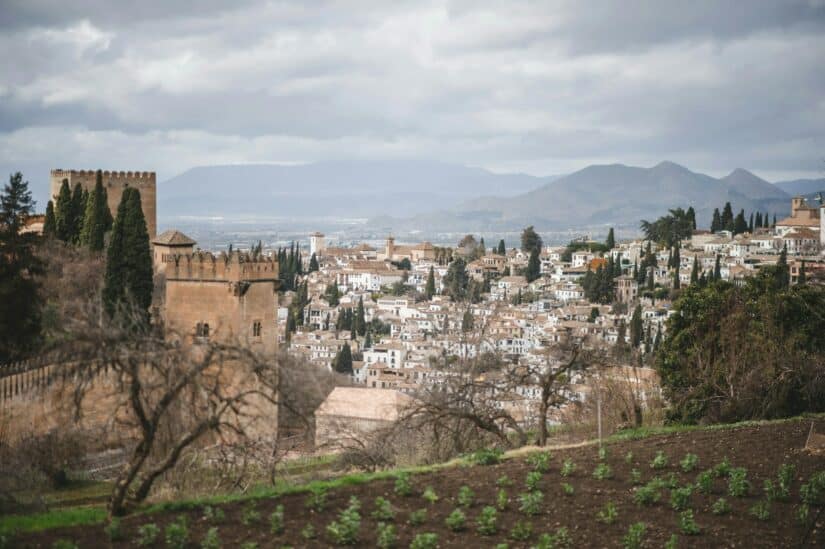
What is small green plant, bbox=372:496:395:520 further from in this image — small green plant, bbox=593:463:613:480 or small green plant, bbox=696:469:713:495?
small green plant, bbox=696:469:713:495

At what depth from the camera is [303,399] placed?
10125 mm

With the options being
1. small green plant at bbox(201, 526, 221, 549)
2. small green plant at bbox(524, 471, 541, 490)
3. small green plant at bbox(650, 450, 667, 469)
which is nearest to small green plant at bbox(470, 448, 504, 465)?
small green plant at bbox(524, 471, 541, 490)

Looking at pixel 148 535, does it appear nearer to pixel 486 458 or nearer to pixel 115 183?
pixel 486 458

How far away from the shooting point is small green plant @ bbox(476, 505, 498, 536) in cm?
906

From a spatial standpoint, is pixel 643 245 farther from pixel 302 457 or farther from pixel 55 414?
pixel 55 414

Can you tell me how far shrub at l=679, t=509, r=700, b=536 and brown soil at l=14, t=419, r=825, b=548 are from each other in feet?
0.25

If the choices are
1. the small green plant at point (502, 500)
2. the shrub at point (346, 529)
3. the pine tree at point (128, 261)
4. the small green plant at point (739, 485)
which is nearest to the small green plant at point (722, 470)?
the small green plant at point (739, 485)

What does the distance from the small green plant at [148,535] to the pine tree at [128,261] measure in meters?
17.4

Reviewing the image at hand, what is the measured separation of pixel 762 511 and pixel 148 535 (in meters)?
6.03

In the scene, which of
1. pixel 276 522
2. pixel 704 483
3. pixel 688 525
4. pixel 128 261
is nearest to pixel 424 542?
pixel 276 522

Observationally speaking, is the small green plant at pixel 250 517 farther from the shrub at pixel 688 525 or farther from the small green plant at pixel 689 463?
the small green plant at pixel 689 463

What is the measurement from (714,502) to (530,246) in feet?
410

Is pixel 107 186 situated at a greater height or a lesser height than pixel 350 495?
greater

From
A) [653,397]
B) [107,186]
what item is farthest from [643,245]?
[653,397]
